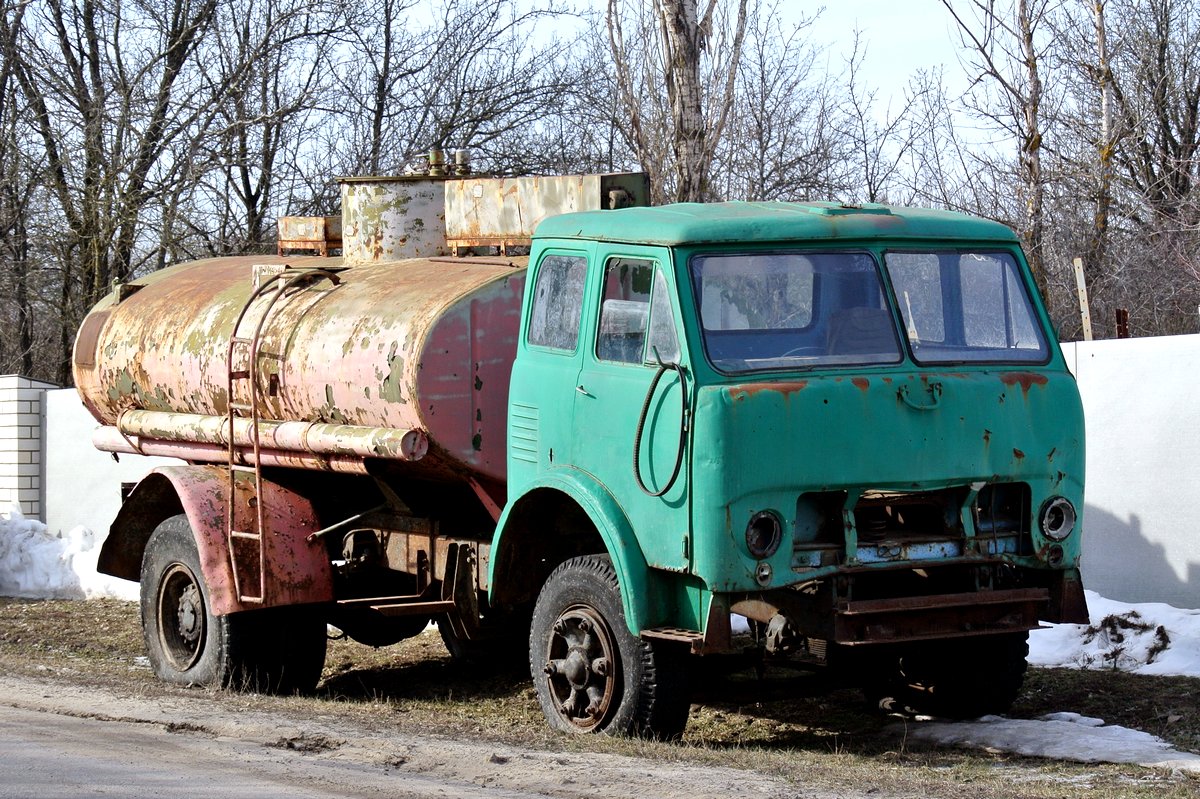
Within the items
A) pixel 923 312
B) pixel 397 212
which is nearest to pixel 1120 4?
pixel 397 212

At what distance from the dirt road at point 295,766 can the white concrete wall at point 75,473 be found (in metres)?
8.80

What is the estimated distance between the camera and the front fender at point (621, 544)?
6.64 metres

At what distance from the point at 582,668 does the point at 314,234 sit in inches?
182

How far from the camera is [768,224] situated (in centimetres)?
685

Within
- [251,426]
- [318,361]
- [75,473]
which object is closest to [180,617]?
[251,426]

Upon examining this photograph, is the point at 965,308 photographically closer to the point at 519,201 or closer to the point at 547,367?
the point at 547,367

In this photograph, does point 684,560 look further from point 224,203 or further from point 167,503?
point 224,203

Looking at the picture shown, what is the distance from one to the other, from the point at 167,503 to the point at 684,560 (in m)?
4.80

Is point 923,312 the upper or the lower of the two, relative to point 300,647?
upper

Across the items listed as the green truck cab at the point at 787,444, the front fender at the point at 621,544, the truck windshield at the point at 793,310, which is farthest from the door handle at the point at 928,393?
the front fender at the point at 621,544

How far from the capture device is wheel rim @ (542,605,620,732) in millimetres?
6969

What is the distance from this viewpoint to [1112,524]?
1061 centimetres

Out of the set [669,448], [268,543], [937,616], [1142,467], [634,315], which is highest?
[634,315]

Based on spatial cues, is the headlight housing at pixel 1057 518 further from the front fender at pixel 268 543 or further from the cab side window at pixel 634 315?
the front fender at pixel 268 543
